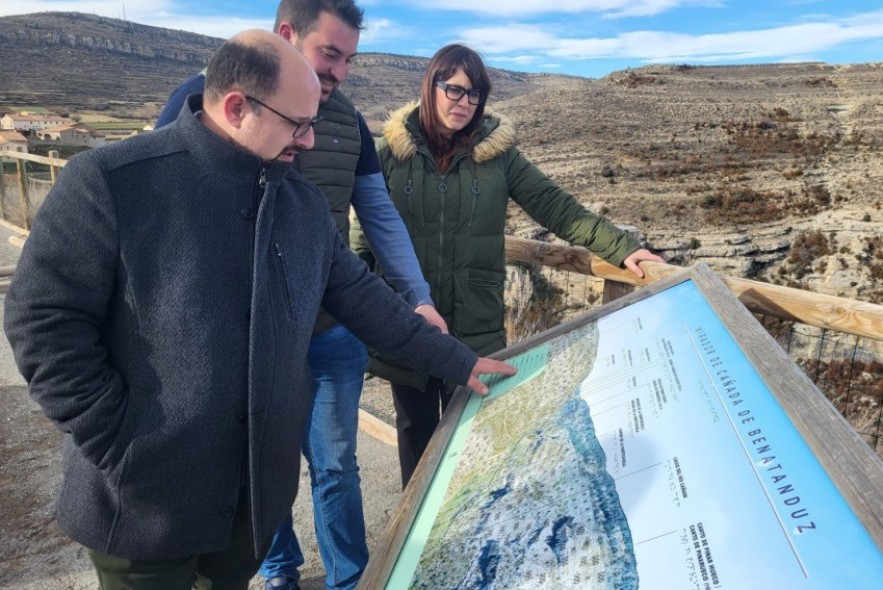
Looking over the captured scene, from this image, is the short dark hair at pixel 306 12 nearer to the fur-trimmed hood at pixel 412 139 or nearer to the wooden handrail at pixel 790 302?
the fur-trimmed hood at pixel 412 139

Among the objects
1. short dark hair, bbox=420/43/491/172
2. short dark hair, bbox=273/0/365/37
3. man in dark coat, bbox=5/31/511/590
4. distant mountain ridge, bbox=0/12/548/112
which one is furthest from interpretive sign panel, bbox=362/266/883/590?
distant mountain ridge, bbox=0/12/548/112

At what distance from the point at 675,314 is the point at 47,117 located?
7268cm

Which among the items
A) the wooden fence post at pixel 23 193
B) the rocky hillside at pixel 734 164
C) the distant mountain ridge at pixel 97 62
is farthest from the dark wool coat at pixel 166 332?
the distant mountain ridge at pixel 97 62

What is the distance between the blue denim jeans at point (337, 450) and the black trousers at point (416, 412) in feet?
1.29

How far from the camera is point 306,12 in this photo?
181cm

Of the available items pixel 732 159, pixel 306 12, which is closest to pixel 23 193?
pixel 306 12

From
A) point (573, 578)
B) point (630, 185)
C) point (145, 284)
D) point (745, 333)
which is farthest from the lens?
point (630, 185)

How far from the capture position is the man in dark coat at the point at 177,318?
1185mm

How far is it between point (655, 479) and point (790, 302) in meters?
1.39

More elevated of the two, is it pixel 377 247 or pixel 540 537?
pixel 377 247

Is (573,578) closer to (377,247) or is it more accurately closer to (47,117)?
(377,247)

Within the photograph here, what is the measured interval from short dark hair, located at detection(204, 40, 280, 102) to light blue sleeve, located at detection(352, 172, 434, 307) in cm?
86

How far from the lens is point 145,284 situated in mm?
1241

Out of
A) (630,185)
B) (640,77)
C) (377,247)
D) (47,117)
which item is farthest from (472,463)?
(47,117)
